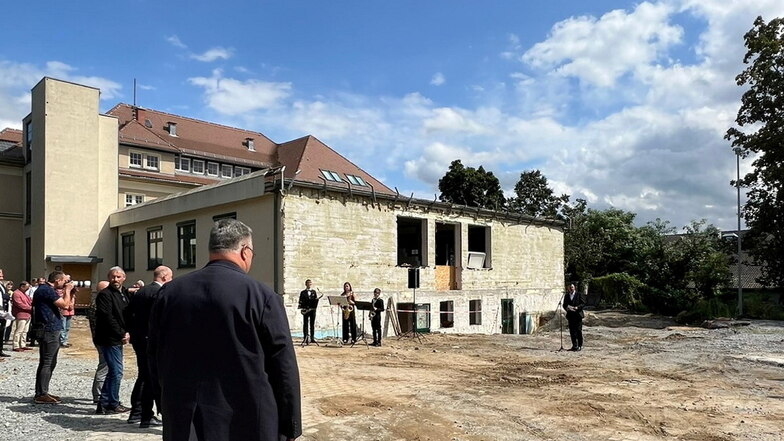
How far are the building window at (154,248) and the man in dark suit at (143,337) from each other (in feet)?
58.7

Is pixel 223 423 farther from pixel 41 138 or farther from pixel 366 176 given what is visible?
pixel 366 176

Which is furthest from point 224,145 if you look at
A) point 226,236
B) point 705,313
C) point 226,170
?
point 226,236

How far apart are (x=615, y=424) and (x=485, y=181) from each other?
37882 millimetres

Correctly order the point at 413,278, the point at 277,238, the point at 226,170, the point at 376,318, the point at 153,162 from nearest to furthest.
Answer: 1. the point at 376,318
2. the point at 277,238
3. the point at 413,278
4. the point at 153,162
5. the point at 226,170

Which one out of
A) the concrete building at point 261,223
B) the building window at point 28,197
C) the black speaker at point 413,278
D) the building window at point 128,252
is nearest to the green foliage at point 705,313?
the concrete building at point 261,223

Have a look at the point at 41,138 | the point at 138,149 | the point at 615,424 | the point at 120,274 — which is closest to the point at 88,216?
the point at 41,138

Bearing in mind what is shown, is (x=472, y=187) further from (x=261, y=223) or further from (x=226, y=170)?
(x=261, y=223)

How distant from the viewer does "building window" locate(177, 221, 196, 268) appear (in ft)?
71.1

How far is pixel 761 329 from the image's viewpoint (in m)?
21.1

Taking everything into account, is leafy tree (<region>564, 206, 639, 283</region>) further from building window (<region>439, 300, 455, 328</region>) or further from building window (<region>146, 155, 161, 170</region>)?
building window (<region>146, 155, 161, 170</region>)

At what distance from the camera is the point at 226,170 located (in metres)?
36.4

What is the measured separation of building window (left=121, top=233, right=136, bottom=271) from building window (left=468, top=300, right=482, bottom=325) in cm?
1451

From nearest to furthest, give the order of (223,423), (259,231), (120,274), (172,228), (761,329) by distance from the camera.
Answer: (223,423), (120,274), (259,231), (761,329), (172,228)

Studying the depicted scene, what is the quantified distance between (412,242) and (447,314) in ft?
13.8
